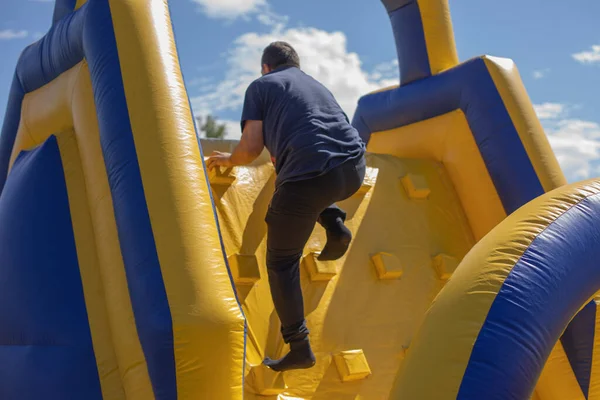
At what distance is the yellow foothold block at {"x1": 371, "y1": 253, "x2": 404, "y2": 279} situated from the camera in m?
2.95

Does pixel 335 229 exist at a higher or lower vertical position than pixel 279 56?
lower

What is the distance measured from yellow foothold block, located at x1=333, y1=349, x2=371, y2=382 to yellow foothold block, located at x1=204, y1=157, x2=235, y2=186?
853mm

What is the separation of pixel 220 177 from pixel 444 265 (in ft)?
3.82

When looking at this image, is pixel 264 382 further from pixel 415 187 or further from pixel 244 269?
pixel 415 187

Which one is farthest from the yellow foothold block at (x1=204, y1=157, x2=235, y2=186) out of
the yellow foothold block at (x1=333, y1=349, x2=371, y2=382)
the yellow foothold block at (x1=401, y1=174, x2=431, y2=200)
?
the yellow foothold block at (x1=401, y1=174, x2=431, y2=200)

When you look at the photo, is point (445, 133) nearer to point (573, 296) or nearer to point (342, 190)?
point (342, 190)

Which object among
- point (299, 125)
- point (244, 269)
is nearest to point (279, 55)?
point (299, 125)

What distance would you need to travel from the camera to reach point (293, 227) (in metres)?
2.23

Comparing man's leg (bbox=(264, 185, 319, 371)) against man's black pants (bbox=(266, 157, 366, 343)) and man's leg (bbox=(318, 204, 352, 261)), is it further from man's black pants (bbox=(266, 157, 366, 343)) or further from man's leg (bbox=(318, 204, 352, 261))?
man's leg (bbox=(318, 204, 352, 261))

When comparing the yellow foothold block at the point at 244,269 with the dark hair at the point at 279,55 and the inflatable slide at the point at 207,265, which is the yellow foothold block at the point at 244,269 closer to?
the inflatable slide at the point at 207,265

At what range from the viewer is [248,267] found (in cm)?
259

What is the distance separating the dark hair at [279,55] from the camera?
2.50 m

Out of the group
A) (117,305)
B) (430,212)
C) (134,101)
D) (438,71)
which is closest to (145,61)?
(134,101)

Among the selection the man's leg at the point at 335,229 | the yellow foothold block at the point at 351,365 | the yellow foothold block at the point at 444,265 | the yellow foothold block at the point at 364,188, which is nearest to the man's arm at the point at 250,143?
the man's leg at the point at 335,229
